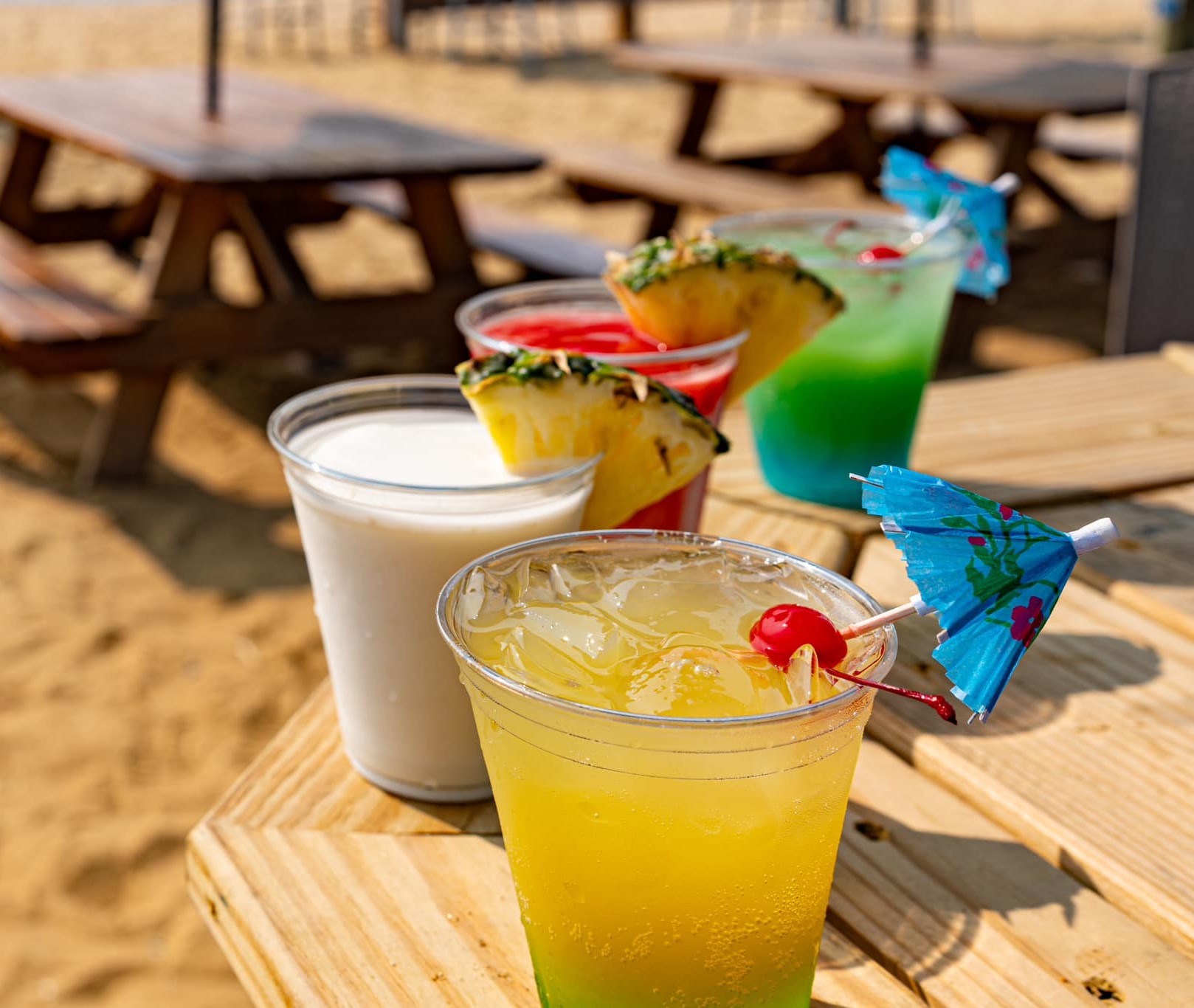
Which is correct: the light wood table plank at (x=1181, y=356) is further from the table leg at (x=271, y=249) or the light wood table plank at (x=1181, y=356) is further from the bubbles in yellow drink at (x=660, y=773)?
the table leg at (x=271, y=249)

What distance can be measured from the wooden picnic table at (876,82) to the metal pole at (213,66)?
193 centimetres

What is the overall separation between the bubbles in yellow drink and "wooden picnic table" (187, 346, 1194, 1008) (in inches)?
3.7

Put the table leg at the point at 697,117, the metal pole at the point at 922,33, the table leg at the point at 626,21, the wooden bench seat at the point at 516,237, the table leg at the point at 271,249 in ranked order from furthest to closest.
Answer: the table leg at the point at 626,21
the table leg at the point at 697,117
the metal pole at the point at 922,33
the table leg at the point at 271,249
the wooden bench seat at the point at 516,237

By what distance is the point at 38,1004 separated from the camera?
201 centimetres

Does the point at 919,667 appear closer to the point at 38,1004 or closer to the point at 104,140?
the point at 38,1004

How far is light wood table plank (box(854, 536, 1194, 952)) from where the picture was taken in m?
0.83

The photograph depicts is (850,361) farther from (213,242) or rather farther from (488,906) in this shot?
(213,242)

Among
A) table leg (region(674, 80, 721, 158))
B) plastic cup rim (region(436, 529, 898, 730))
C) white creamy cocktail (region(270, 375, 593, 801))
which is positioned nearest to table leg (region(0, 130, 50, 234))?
table leg (region(674, 80, 721, 158))

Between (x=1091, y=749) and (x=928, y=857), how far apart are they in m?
0.17

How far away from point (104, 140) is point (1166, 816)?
3.63 m

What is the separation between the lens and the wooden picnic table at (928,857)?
76 cm

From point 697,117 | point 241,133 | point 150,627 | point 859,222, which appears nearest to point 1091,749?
point 859,222

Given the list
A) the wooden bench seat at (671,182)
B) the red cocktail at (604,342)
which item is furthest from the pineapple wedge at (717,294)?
the wooden bench seat at (671,182)

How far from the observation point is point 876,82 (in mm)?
4742
